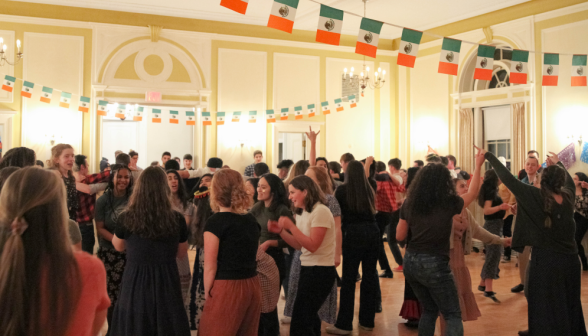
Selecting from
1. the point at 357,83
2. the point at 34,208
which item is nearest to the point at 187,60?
the point at 357,83

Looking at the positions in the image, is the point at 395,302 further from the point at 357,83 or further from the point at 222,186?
the point at 357,83

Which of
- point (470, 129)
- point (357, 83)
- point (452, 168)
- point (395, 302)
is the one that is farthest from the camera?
point (357, 83)

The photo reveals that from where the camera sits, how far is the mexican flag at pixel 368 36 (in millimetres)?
6363

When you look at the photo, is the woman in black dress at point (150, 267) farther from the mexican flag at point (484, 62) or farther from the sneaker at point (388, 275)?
the mexican flag at point (484, 62)

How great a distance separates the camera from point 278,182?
3768 millimetres

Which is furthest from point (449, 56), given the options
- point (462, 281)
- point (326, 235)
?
point (326, 235)

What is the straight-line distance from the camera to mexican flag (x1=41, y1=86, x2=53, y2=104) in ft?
33.7

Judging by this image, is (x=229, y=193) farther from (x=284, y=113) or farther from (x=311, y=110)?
(x=311, y=110)

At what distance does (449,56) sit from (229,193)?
16.5 feet

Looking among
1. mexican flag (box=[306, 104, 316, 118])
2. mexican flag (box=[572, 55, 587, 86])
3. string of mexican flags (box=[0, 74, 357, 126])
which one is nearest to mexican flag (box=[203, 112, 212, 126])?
string of mexican flags (box=[0, 74, 357, 126])

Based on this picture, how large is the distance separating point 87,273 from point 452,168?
968 centimetres

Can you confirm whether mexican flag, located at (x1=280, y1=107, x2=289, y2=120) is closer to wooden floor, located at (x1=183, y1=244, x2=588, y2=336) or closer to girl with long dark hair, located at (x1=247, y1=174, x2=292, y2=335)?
wooden floor, located at (x1=183, y1=244, x2=588, y2=336)

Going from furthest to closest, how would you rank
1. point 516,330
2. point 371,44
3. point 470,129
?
point 470,129
point 371,44
point 516,330

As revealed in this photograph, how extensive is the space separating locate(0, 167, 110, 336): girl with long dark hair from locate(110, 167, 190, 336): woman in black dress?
1357mm
